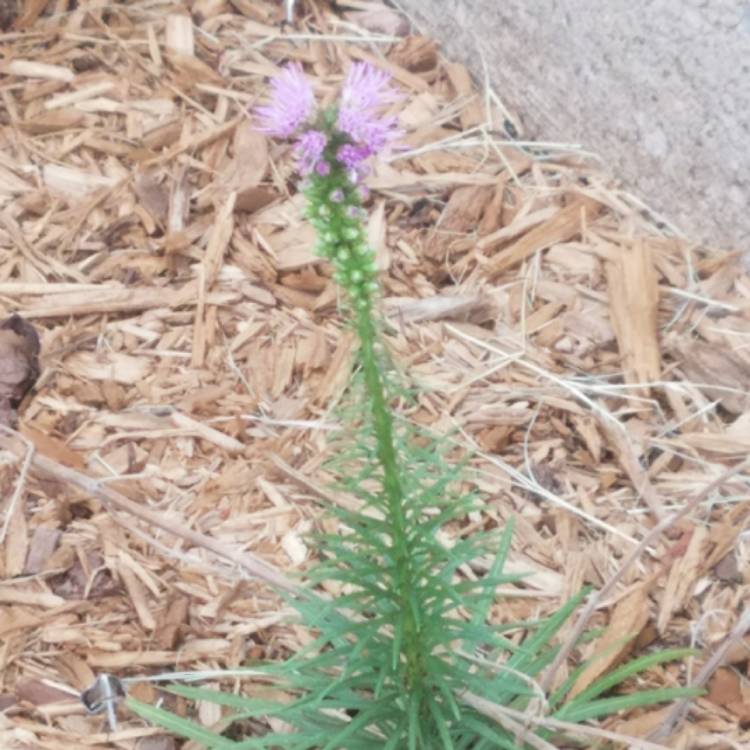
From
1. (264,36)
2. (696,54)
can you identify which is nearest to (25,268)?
(264,36)

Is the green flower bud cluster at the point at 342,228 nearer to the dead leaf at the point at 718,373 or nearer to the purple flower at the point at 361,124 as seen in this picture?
the purple flower at the point at 361,124

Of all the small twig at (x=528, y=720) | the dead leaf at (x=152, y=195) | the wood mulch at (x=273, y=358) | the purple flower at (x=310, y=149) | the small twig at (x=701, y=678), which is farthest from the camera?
the dead leaf at (x=152, y=195)

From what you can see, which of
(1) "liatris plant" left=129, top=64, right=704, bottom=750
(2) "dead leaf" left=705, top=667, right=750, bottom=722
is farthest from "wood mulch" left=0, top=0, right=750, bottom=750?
(1) "liatris plant" left=129, top=64, right=704, bottom=750

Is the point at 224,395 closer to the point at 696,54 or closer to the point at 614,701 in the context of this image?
the point at 614,701

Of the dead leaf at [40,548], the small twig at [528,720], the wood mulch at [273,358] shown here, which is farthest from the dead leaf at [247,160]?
the small twig at [528,720]

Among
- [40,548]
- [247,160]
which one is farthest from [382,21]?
[40,548]
